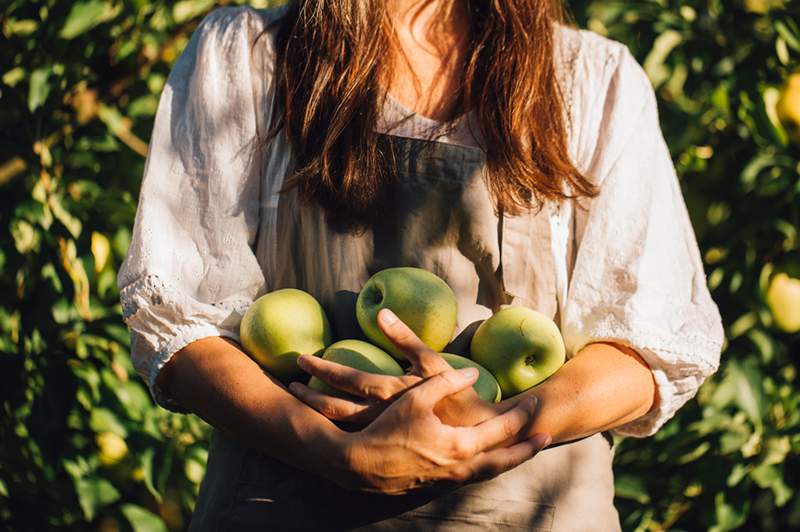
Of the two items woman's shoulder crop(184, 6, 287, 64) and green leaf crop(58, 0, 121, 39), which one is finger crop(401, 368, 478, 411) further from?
green leaf crop(58, 0, 121, 39)

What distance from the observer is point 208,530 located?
103 centimetres

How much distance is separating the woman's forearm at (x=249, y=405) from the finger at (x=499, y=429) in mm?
122

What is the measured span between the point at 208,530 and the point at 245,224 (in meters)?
0.33

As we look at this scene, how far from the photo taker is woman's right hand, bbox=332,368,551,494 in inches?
35.0

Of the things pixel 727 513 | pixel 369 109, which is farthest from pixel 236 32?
pixel 727 513

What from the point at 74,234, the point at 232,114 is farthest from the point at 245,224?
the point at 74,234

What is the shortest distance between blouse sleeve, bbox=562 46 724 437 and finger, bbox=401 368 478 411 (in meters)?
0.21

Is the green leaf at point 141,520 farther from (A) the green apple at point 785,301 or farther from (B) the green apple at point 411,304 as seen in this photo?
(A) the green apple at point 785,301

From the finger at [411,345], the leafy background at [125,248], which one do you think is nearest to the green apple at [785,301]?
the leafy background at [125,248]

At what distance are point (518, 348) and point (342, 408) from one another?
0.19 meters

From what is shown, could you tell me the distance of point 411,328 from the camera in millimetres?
1005

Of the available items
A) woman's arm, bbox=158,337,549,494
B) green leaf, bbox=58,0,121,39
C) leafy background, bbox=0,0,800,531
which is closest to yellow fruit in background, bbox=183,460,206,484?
leafy background, bbox=0,0,800,531

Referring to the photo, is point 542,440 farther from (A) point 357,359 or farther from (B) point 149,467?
(B) point 149,467

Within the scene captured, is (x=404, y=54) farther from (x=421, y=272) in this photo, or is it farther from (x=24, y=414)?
(x=24, y=414)
